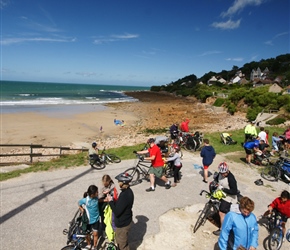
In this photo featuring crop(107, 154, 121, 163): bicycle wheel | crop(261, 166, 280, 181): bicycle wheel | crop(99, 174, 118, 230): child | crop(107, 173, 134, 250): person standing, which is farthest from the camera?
crop(107, 154, 121, 163): bicycle wheel

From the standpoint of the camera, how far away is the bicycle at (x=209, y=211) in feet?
19.7

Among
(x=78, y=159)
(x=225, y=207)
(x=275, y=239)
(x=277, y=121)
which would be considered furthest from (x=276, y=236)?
(x=277, y=121)

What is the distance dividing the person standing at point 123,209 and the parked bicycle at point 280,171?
7759mm

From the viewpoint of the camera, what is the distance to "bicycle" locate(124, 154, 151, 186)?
28.7 feet

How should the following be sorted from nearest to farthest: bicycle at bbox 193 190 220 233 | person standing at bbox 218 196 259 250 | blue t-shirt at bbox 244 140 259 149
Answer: person standing at bbox 218 196 259 250 < bicycle at bbox 193 190 220 233 < blue t-shirt at bbox 244 140 259 149

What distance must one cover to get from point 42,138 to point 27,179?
1254cm

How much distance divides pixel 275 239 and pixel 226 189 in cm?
156

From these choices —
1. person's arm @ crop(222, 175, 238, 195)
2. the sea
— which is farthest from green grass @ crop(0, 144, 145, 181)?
the sea

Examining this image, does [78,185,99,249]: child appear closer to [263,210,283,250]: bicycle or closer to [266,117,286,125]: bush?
[263,210,283,250]: bicycle

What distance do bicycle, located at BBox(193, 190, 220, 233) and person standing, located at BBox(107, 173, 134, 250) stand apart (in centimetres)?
229

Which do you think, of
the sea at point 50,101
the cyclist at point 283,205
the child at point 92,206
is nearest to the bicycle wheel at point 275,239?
the cyclist at point 283,205

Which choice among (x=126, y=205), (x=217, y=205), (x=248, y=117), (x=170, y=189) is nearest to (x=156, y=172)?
(x=170, y=189)

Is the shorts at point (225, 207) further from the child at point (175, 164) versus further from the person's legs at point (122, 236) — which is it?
the child at point (175, 164)

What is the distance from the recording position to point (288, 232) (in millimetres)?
5883
